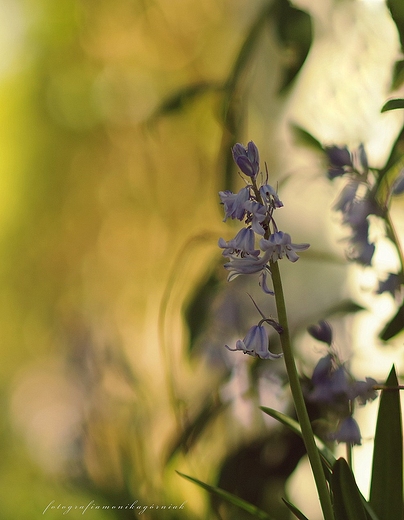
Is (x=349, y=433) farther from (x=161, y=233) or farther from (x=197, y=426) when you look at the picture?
(x=161, y=233)

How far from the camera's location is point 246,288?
2.31 ft

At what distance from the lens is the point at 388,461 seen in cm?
50

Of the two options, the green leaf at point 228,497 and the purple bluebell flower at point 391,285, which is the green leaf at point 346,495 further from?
the purple bluebell flower at point 391,285

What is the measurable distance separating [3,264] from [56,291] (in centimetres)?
9

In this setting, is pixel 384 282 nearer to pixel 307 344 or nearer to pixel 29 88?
pixel 307 344

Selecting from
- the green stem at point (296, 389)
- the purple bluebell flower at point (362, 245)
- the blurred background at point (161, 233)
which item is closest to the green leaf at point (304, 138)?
the blurred background at point (161, 233)

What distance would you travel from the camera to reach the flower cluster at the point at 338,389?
0.55 metres

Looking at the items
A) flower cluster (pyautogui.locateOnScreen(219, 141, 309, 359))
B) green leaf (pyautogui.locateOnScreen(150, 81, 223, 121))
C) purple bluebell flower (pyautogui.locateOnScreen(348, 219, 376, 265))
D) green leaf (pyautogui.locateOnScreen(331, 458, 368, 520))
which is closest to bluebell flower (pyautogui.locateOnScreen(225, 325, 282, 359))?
flower cluster (pyautogui.locateOnScreen(219, 141, 309, 359))

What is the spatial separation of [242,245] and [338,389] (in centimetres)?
26

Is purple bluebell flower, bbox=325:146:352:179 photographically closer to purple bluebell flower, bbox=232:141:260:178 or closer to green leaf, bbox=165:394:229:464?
purple bluebell flower, bbox=232:141:260:178

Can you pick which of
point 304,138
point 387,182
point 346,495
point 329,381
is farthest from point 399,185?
point 346,495

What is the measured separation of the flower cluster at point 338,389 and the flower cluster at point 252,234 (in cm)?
18

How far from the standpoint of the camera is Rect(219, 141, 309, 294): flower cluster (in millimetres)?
Result: 390

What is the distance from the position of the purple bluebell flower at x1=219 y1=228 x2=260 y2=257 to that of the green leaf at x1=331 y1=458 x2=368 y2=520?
19 cm
